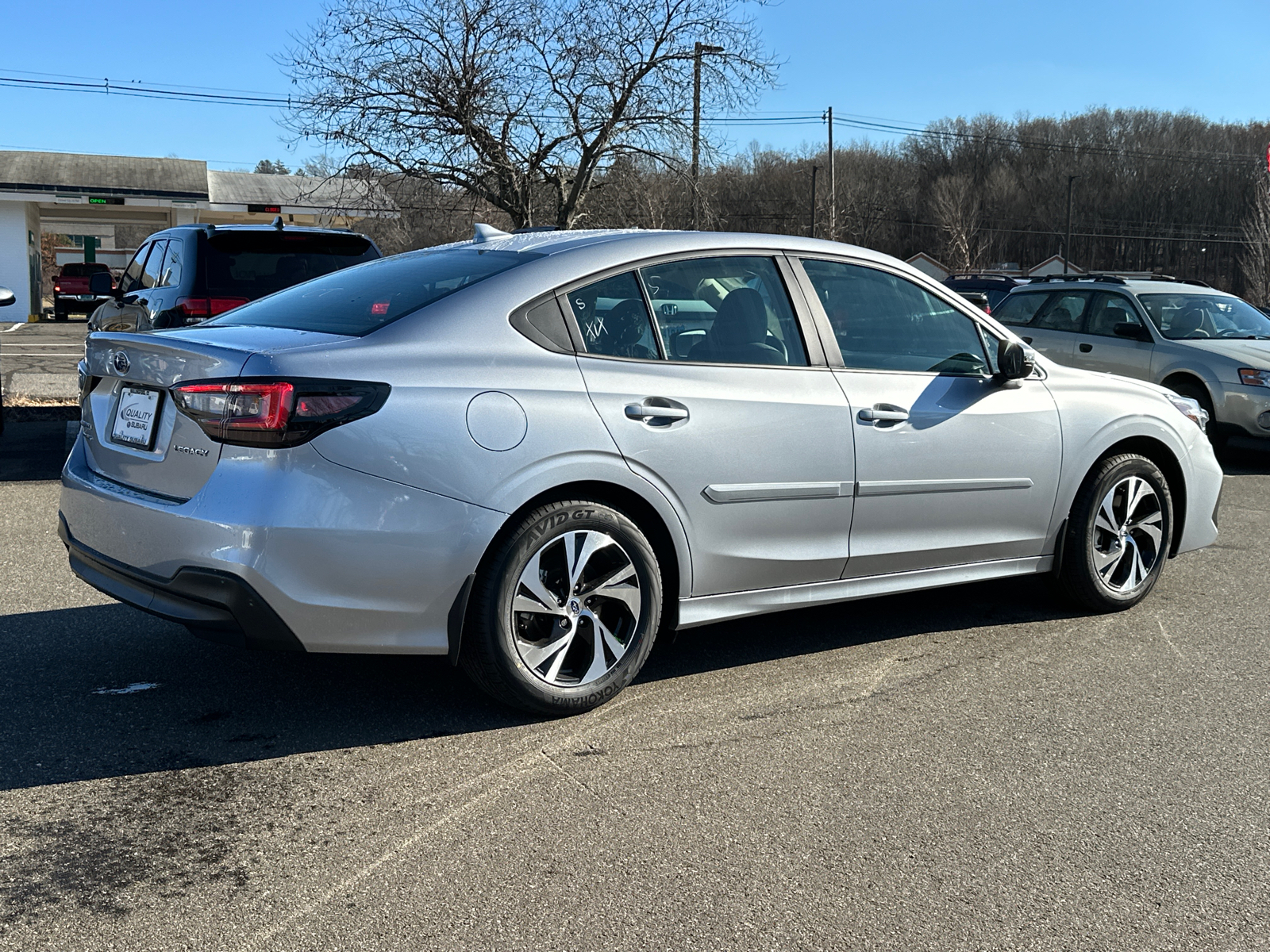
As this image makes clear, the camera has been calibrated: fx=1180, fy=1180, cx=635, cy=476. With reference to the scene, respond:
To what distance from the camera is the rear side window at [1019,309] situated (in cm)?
1273

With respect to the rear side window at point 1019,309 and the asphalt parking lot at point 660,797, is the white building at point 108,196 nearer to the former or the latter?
the rear side window at point 1019,309

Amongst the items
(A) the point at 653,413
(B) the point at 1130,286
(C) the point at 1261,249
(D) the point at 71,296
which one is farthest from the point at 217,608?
(C) the point at 1261,249

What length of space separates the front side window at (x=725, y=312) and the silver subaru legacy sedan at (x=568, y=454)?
0.01 m

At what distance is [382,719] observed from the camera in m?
3.93

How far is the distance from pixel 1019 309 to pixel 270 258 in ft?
27.1

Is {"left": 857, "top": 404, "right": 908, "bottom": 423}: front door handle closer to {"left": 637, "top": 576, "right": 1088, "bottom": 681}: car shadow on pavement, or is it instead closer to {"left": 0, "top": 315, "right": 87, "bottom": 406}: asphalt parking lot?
{"left": 637, "top": 576, "right": 1088, "bottom": 681}: car shadow on pavement

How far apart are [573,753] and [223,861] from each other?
113 centimetres

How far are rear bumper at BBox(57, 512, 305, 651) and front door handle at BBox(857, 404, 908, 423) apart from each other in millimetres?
2255

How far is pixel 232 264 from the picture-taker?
8188 mm

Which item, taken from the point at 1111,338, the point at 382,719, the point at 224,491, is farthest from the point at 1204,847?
the point at 1111,338

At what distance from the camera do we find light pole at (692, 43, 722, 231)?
1759 centimetres

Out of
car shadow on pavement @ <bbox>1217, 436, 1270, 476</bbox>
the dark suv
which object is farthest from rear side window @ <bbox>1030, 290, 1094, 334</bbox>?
the dark suv

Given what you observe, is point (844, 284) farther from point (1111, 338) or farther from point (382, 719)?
point (1111, 338)

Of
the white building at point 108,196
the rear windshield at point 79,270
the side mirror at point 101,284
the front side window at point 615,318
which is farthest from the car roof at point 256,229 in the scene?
the rear windshield at point 79,270
